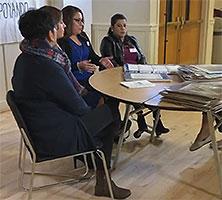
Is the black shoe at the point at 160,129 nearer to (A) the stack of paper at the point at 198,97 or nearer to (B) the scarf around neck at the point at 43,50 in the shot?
(A) the stack of paper at the point at 198,97

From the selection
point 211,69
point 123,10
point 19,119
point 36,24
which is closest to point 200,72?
point 211,69

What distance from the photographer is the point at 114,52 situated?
3189mm

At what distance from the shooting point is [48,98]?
189 cm

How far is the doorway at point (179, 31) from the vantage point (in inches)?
204

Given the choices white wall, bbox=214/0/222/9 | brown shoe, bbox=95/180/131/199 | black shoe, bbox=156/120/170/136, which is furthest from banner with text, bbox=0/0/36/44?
Answer: white wall, bbox=214/0/222/9

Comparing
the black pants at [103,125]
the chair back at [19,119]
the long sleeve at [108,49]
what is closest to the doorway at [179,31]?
the long sleeve at [108,49]

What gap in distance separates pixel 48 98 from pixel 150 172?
3.41 ft

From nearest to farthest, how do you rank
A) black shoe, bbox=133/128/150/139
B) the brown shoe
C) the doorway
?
1. the brown shoe
2. black shoe, bbox=133/128/150/139
3. the doorway

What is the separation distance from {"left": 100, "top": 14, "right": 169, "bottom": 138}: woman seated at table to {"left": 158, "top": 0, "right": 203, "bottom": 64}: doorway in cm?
196

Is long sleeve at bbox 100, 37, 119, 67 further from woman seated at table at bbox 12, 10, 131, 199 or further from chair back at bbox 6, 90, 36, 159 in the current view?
chair back at bbox 6, 90, 36, 159

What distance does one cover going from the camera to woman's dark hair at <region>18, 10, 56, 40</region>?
6.35 feet

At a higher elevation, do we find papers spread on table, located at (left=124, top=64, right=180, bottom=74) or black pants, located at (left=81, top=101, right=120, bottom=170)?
papers spread on table, located at (left=124, top=64, right=180, bottom=74)

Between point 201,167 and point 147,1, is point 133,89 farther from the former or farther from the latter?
point 147,1

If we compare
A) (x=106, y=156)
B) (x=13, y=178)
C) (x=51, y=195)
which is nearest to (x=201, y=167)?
(x=106, y=156)
